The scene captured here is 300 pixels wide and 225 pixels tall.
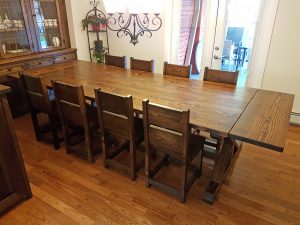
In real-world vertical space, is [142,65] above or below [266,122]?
above

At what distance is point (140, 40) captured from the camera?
13.2 ft

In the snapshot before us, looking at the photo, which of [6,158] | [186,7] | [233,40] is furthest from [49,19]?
[233,40]

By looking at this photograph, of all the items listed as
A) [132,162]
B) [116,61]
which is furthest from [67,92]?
[116,61]

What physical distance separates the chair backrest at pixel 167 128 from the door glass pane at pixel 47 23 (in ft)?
8.36

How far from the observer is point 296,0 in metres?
2.63

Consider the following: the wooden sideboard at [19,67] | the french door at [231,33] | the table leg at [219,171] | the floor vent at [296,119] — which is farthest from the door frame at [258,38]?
the wooden sideboard at [19,67]

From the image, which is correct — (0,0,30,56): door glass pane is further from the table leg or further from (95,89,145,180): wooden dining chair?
the table leg

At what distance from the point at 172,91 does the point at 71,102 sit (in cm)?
98

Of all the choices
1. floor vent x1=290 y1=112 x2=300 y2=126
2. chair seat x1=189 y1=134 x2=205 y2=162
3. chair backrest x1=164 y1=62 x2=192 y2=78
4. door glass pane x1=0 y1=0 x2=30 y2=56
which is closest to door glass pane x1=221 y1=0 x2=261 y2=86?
floor vent x1=290 y1=112 x2=300 y2=126

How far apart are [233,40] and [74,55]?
8.51 ft

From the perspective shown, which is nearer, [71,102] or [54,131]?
[71,102]

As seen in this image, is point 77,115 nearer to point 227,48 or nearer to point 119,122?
point 119,122

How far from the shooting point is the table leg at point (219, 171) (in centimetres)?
179

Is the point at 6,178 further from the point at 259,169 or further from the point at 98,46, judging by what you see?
the point at 98,46
